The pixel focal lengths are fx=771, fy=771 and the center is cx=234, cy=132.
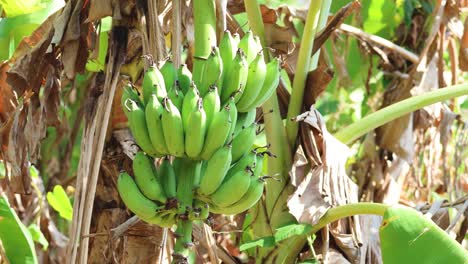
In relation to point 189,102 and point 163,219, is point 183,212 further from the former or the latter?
point 189,102

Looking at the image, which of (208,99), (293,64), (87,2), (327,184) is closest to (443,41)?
(293,64)

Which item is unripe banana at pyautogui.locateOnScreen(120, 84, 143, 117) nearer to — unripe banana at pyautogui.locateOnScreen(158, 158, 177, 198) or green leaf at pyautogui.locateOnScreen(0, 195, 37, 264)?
unripe banana at pyautogui.locateOnScreen(158, 158, 177, 198)

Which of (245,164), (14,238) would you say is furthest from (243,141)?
(14,238)

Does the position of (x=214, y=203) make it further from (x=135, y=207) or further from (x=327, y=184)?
(x=327, y=184)

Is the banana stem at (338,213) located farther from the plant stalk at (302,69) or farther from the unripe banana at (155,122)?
the unripe banana at (155,122)

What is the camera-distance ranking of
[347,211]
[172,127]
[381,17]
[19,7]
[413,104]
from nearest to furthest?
1. [172,127]
2. [347,211]
3. [413,104]
4. [19,7]
5. [381,17]

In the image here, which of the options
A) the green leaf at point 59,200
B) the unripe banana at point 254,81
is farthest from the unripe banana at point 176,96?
the green leaf at point 59,200

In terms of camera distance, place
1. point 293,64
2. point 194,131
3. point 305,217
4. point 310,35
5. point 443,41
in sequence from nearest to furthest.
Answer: point 194,131
point 305,217
point 310,35
point 293,64
point 443,41
